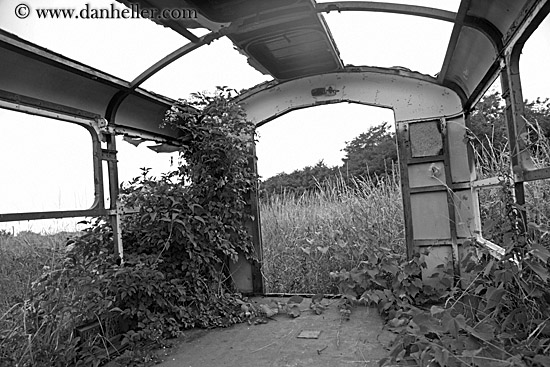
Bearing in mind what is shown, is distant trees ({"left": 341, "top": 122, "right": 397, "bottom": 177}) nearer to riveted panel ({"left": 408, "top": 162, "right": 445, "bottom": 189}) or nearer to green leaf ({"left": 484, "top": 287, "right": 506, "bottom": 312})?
riveted panel ({"left": 408, "top": 162, "right": 445, "bottom": 189})

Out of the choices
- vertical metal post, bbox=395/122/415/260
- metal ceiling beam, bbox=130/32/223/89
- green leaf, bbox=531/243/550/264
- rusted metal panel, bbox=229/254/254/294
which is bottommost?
rusted metal panel, bbox=229/254/254/294

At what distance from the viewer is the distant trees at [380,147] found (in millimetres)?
3193

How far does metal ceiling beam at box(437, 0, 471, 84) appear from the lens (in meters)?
2.47

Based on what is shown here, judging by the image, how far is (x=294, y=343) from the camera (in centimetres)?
316

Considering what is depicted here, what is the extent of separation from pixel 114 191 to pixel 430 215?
3388 millimetres

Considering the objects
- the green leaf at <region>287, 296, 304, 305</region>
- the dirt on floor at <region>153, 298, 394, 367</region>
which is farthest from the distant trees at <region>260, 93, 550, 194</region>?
the dirt on floor at <region>153, 298, 394, 367</region>

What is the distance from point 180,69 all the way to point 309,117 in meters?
7.14

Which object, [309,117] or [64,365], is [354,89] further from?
[309,117]

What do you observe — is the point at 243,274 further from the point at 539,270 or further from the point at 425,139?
the point at 539,270

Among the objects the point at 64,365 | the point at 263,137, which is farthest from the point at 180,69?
the point at 64,365

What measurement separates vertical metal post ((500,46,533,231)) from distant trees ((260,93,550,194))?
0.43 feet

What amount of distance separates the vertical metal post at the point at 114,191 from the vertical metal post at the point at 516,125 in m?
3.32

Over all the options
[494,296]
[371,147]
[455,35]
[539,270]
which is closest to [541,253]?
[539,270]

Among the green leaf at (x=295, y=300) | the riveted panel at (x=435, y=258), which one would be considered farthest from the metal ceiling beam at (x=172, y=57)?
the riveted panel at (x=435, y=258)
